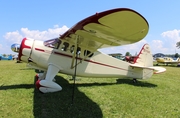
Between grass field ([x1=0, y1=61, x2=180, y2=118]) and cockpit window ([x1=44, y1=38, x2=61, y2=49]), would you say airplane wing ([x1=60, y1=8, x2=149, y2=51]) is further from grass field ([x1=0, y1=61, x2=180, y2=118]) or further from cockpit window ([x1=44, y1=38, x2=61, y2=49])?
cockpit window ([x1=44, y1=38, x2=61, y2=49])

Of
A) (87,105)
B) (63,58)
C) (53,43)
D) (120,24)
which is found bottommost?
(87,105)

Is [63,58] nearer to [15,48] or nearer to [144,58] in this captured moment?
[15,48]

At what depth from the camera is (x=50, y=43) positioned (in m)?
6.79

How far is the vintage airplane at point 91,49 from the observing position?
3.58 meters

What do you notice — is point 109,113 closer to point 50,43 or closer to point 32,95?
point 32,95

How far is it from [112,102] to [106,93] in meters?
1.07

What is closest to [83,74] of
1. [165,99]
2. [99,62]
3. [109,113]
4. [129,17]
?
[99,62]

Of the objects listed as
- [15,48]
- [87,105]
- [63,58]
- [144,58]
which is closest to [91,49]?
[63,58]

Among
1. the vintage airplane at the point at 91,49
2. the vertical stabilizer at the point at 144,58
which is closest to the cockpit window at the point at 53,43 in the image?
the vintage airplane at the point at 91,49

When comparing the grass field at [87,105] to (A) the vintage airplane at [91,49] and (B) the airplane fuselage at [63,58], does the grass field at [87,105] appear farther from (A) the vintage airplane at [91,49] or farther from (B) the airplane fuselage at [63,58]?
(B) the airplane fuselage at [63,58]

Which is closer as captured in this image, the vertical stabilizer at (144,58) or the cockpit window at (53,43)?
the cockpit window at (53,43)

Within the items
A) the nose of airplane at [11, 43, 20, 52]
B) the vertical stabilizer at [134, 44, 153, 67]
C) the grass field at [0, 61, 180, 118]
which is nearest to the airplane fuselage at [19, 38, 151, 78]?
the nose of airplane at [11, 43, 20, 52]

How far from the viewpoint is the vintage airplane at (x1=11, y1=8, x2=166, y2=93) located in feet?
11.7

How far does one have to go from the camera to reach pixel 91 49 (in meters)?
6.89
